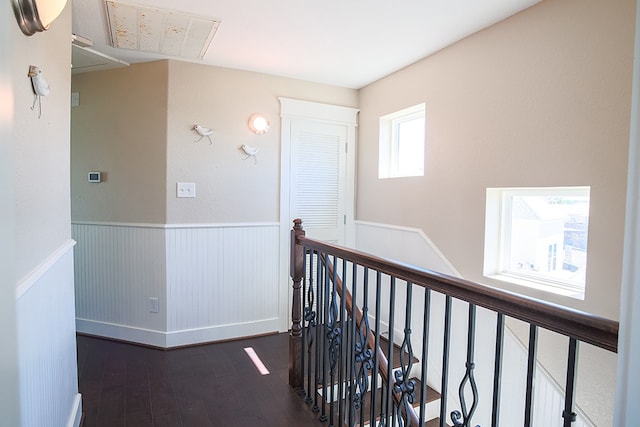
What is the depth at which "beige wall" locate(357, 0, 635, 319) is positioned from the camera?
170 cm

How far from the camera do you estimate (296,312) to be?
2346 mm

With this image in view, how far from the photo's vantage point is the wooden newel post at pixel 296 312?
90.8 inches

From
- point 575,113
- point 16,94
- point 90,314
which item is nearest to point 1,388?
point 16,94

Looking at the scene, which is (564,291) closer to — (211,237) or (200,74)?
(211,237)

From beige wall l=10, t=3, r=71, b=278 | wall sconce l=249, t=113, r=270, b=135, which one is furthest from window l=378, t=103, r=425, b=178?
beige wall l=10, t=3, r=71, b=278

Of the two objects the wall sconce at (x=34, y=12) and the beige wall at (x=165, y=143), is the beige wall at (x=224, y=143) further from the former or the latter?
the wall sconce at (x=34, y=12)

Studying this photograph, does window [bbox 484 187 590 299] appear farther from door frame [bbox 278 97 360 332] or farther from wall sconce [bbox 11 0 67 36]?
wall sconce [bbox 11 0 67 36]

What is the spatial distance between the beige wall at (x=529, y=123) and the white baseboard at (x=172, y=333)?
1.69 metres

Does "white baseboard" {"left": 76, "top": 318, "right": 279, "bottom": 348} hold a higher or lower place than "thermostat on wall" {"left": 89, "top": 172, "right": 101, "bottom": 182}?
lower

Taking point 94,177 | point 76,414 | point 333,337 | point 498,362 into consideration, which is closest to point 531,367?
point 498,362

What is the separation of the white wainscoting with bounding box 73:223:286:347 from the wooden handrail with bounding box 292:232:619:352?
81.1 inches

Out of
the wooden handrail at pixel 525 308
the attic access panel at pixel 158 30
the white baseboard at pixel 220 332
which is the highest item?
the attic access panel at pixel 158 30

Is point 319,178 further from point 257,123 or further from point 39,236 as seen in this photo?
point 39,236

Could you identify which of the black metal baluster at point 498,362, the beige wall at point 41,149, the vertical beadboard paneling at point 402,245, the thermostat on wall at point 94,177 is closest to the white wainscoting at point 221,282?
the thermostat on wall at point 94,177
